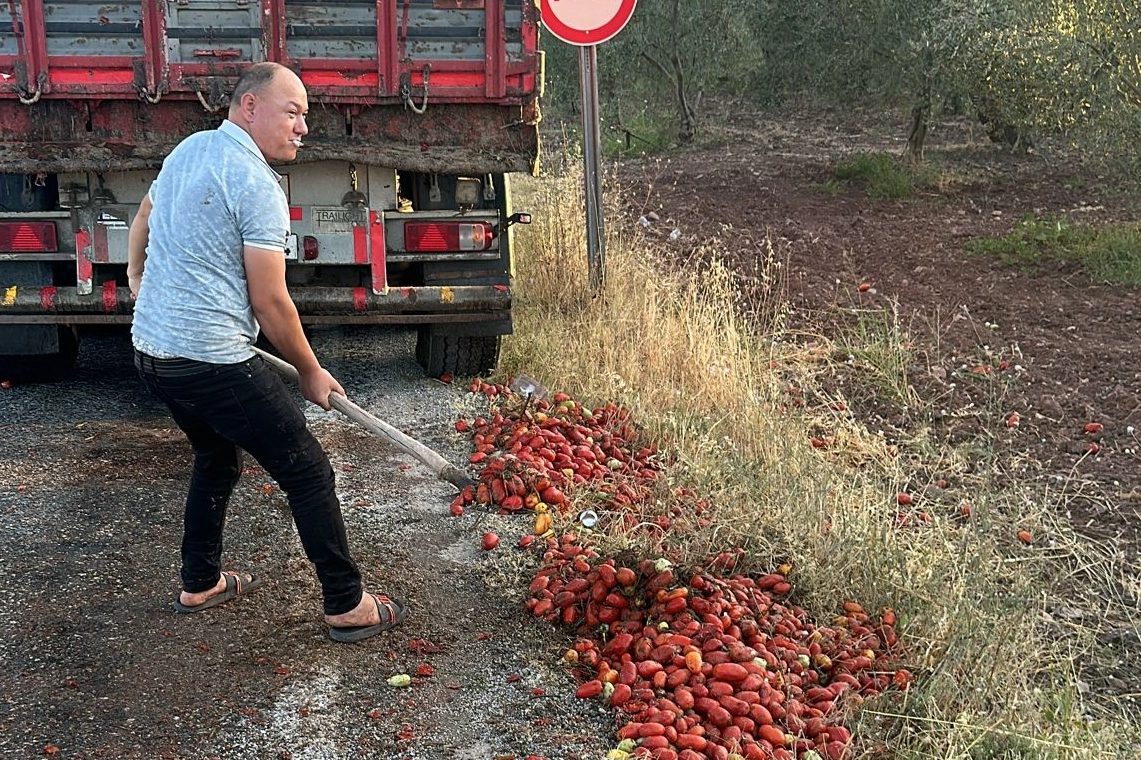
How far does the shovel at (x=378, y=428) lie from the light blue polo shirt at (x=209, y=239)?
198 millimetres

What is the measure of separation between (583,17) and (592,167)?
990 millimetres

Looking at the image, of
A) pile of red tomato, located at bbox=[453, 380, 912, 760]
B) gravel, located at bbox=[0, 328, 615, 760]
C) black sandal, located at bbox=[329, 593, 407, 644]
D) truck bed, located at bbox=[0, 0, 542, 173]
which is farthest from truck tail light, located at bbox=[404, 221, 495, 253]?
black sandal, located at bbox=[329, 593, 407, 644]

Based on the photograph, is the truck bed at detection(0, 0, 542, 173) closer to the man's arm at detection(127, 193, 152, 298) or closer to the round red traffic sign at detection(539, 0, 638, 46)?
the round red traffic sign at detection(539, 0, 638, 46)

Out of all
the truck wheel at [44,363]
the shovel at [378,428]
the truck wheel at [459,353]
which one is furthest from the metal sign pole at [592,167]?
the shovel at [378,428]

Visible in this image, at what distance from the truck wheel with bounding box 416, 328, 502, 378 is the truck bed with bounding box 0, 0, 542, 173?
3.91 ft

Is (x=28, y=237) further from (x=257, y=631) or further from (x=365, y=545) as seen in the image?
(x=257, y=631)

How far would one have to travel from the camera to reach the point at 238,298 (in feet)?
13.0

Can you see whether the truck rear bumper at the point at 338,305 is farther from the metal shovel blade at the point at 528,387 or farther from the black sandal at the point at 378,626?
the black sandal at the point at 378,626

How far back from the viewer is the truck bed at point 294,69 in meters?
6.36

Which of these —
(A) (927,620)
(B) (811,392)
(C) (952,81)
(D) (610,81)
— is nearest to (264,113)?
(A) (927,620)

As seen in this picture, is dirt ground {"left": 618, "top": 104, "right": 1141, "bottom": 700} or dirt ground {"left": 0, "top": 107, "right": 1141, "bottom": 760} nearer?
dirt ground {"left": 0, "top": 107, "right": 1141, "bottom": 760}

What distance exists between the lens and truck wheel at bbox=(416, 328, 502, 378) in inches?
295

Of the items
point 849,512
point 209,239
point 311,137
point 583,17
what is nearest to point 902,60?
point 583,17

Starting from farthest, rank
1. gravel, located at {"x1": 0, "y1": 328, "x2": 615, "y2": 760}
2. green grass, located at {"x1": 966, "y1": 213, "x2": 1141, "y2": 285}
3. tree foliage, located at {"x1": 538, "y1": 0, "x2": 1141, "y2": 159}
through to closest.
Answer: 1. tree foliage, located at {"x1": 538, "y1": 0, "x2": 1141, "y2": 159}
2. green grass, located at {"x1": 966, "y1": 213, "x2": 1141, "y2": 285}
3. gravel, located at {"x1": 0, "y1": 328, "x2": 615, "y2": 760}
